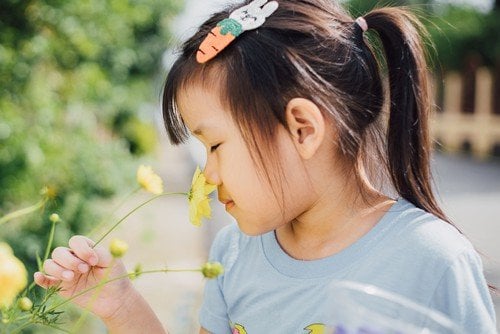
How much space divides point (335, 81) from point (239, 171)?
23 cm

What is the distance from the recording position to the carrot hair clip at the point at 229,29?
1381mm

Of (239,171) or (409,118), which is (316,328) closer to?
(239,171)

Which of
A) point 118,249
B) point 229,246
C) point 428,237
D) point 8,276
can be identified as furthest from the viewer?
point 229,246

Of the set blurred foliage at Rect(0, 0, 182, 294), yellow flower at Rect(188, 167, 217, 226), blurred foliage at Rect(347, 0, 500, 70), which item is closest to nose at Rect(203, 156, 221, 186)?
yellow flower at Rect(188, 167, 217, 226)

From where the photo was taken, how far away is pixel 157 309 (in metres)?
4.05

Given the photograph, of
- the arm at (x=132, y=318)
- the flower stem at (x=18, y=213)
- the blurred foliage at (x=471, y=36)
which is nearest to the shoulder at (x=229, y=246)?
the arm at (x=132, y=318)

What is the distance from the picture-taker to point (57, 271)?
4.09 ft

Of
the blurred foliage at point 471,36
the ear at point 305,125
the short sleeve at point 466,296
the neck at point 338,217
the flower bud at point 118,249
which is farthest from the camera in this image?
the blurred foliage at point 471,36

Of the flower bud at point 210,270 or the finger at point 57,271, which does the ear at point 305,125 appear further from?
the flower bud at point 210,270

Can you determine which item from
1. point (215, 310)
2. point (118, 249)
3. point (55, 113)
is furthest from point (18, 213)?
point (55, 113)

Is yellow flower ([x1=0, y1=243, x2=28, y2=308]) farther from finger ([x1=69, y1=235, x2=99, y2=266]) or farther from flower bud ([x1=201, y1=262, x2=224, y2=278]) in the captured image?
finger ([x1=69, y1=235, x2=99, y2=266])

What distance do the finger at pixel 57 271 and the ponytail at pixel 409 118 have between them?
1.92 feet

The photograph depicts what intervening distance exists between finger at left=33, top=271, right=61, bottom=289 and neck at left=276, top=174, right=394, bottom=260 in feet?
1.44

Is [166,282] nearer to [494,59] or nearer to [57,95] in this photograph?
[57,95]
